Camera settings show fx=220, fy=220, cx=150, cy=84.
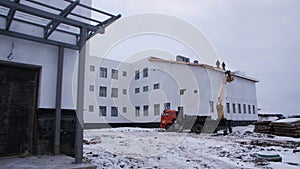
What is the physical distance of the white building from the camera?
21891 millimetres

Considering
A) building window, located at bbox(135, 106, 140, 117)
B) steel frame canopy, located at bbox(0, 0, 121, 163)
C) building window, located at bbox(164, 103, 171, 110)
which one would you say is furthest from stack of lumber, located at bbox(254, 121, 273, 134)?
steel frame canopy, located at bbox(0, 0, 121, 163)

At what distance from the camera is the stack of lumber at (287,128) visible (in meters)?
13.6

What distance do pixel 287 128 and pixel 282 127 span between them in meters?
0.47

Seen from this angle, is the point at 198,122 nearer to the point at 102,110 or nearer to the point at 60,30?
the point at 102,110

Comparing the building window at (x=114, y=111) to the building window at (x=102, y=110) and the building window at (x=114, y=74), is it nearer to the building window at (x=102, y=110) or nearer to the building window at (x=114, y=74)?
the building window at (x=102, y=110)

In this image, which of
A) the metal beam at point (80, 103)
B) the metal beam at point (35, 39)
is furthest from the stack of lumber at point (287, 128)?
the metal beam at point (35, 39)

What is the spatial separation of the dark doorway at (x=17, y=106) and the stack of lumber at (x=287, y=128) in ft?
47.5

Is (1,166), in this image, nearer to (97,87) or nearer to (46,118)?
(46,118)

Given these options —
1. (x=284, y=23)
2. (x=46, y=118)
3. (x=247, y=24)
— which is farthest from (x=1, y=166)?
(x=247, y=24)

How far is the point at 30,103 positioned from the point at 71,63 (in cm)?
137

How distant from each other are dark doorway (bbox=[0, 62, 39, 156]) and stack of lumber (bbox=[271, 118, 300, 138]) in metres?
14.5

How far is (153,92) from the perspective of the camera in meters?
24.1

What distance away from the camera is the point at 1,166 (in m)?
3.90

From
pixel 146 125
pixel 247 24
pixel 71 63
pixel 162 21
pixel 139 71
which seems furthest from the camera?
pixel 139 71
